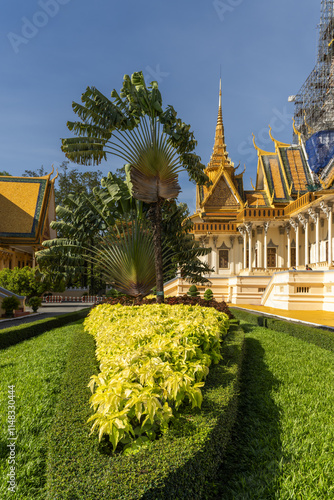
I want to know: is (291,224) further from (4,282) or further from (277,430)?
(277,430)

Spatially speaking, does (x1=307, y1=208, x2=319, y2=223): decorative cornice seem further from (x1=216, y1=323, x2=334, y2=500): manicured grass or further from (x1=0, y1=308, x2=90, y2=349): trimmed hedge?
(x1=216, y1=323, x2=334, y2=500): manicured grass

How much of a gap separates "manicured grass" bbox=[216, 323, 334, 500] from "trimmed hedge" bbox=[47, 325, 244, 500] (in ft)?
1.20

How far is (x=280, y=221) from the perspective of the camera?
1081 inches

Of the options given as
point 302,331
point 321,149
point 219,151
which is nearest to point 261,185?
point 219,151

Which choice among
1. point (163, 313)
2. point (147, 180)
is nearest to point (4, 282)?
point (147, 180)

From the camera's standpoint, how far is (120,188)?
41.2 feet

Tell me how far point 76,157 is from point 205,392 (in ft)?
31.0

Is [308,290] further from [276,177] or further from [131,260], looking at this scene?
[276,177]

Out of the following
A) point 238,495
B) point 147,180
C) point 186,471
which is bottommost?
point 238,495

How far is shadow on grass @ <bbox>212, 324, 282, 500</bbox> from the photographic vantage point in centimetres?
282

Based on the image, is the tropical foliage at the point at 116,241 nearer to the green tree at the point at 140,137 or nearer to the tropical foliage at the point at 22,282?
the green tree at the point at 140,137

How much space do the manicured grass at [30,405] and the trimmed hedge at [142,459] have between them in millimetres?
497

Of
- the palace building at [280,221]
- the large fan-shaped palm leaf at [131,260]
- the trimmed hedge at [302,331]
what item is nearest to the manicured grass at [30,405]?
the large fan-shaped palm leaf at [131,260]

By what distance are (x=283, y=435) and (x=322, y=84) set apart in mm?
45988
